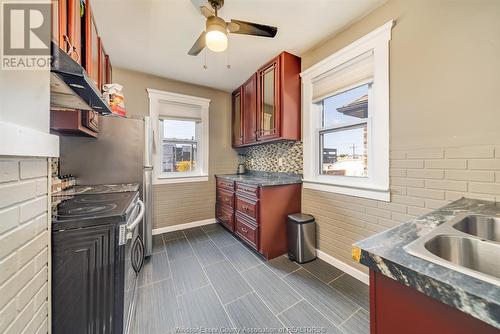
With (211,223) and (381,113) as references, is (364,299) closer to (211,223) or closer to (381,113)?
(381,113)

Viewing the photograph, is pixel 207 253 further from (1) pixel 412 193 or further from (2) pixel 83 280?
(1) pixel 412 193

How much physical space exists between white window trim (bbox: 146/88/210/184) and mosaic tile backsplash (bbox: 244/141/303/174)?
862 millimetres

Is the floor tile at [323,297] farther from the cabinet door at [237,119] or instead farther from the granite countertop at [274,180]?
the cabinet door at [237,119]

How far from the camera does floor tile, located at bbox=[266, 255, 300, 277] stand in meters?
1.98

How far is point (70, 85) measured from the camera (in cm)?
88

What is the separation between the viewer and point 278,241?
90.7 inches

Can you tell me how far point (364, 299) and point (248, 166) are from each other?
2.67 m

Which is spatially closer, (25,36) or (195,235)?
(25,36)

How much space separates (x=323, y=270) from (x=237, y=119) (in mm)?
2700

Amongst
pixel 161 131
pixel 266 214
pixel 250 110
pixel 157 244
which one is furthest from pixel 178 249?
pixel 250 110

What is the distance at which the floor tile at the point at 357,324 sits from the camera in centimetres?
129

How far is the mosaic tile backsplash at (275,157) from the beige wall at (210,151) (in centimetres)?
40

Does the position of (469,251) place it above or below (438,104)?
below

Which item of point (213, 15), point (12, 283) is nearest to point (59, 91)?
point (12, 283)
